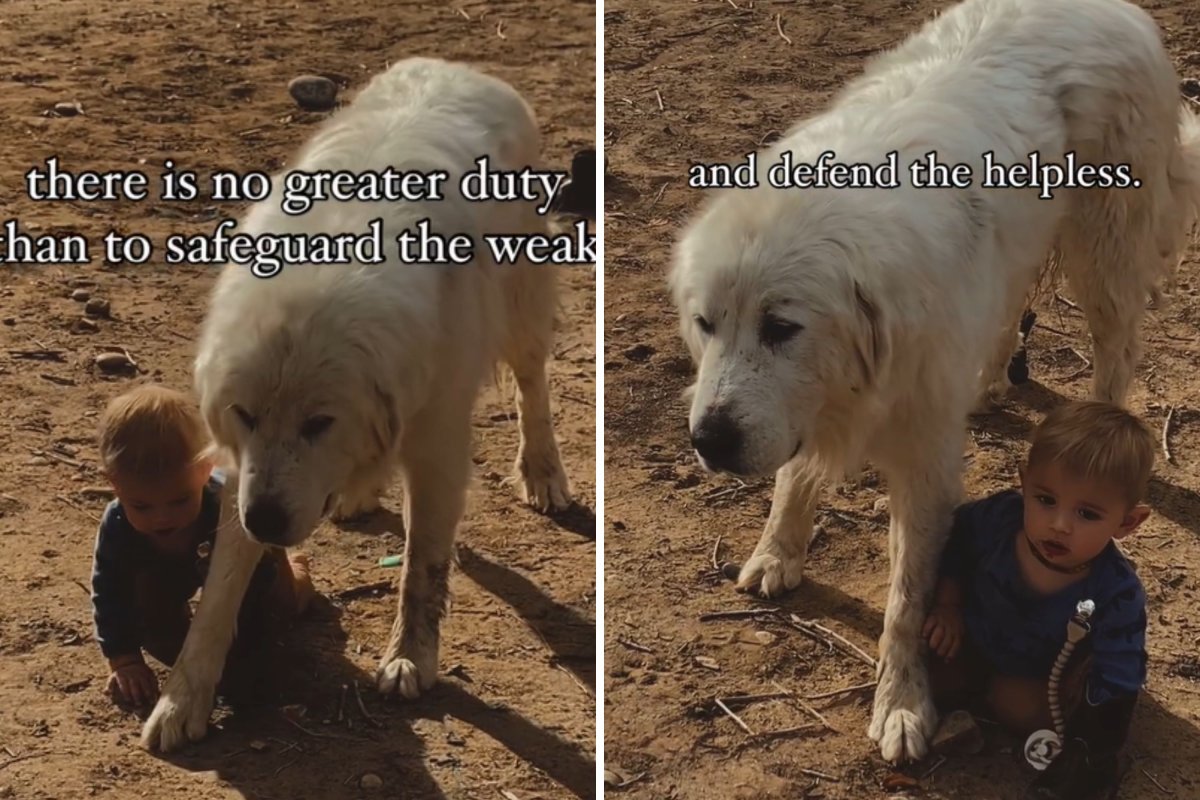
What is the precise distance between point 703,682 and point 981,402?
166cm

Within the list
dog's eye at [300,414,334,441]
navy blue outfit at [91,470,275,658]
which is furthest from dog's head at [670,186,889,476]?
navy blue outfit at [91,470,275,658]

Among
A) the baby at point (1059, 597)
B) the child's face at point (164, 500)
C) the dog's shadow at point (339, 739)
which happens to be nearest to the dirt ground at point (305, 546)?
the dog's shadow at point (339, 739)

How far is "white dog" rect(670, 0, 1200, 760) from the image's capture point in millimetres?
2914

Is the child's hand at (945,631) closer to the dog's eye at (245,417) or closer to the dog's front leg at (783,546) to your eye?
the dog's front leg at (783,546)

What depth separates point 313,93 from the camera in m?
6.86

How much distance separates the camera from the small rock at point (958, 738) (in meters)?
3.27

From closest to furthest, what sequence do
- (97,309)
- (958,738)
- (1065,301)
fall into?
(958,738) < (97,309) < (1065,301)

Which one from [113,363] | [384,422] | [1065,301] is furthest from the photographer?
[1065,301]

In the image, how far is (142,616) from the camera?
3.49 m

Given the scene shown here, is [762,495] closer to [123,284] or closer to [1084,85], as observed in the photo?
[1084,85]

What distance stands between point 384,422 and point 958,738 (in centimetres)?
156

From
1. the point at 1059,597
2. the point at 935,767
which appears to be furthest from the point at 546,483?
the point at 1059,597

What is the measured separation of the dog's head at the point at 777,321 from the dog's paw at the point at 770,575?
88cm

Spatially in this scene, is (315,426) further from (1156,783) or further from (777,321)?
(1156,783)
